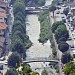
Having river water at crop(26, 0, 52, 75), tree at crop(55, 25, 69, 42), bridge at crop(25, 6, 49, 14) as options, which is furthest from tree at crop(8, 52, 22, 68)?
bridge at crop(25, 6, 49, 14)

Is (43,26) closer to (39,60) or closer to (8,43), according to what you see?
(8,43)

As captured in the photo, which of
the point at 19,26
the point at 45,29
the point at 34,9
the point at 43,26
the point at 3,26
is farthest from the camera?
the point at 34,9

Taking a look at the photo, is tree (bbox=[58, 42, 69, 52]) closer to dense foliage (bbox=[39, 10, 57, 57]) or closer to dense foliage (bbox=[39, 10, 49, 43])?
dense foliage (bbox=[39, 10, 57, 57])

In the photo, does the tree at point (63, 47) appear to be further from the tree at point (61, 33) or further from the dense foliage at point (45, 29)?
the tree at point (61, 33)

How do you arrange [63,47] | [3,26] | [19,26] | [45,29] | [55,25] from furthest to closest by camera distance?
1. [45,29]
2. [3,26]
3. [55,25]
4. [19,26]
5. [63,47]

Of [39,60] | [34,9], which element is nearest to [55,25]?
[39,60]

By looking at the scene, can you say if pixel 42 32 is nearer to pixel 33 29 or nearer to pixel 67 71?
pixel 33 29

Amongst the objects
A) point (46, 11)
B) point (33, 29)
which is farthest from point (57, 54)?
point (46, 11)

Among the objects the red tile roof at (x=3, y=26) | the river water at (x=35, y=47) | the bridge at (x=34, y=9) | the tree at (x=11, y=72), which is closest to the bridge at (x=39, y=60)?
the river water at (x=35, y=47)
